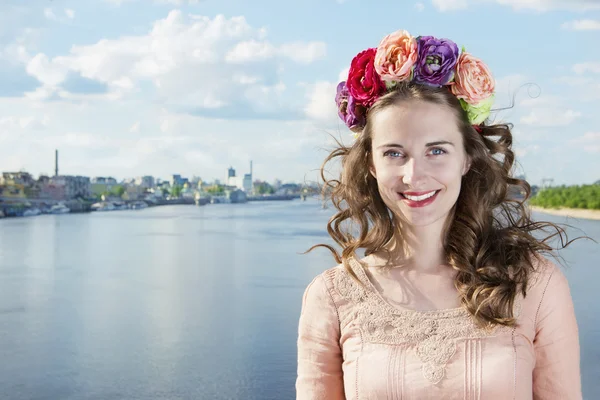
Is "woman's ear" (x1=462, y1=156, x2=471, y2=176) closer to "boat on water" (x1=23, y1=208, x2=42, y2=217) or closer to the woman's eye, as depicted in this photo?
the woman's eye

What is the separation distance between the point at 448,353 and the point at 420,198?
0.85ft

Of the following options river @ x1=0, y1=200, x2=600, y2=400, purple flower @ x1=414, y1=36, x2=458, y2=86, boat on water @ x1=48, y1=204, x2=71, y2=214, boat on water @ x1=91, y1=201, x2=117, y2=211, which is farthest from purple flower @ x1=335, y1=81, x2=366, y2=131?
boat on water @ x1=91, y1=201, x2=117, y2=211

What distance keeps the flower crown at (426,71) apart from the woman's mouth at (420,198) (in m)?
0.15

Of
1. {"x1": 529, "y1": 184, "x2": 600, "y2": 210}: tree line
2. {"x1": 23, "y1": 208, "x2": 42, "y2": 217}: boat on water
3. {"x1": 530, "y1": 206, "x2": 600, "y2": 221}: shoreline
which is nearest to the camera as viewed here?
{"x1": 530, "y1": 206, "x2": 600, "y2": 221}: shoreline

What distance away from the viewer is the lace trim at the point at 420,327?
121 cm

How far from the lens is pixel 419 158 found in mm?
1245

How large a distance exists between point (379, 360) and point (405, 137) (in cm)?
37

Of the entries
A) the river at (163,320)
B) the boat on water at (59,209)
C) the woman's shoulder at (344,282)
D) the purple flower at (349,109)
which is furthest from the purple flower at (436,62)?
the boat on water at (59,209)

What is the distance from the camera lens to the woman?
121 cm

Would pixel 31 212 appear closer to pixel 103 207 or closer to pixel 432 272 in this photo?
pixel 103 207

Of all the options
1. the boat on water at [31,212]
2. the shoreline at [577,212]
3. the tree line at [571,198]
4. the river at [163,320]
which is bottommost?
the river at [163,320]

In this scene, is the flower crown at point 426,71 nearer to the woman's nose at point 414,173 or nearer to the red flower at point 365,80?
the red flower at point 365,80

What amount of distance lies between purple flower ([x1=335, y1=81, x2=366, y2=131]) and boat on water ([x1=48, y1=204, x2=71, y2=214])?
48.3 m

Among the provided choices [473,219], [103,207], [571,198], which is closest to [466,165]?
[473,219]
